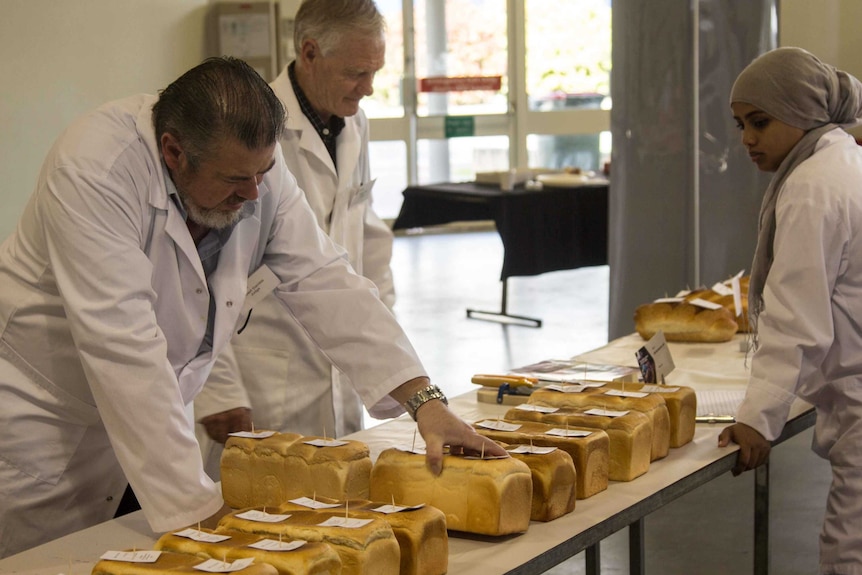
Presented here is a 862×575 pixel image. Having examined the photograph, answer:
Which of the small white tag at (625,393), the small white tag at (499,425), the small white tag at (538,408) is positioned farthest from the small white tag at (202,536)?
the small white tag at (625,393)

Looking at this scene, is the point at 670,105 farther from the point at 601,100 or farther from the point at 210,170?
the point at 601,100

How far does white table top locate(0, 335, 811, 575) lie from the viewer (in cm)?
147

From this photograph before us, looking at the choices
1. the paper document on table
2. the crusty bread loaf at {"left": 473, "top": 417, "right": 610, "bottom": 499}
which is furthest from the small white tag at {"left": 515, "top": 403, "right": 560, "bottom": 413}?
the paper document on table

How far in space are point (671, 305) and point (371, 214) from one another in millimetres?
901

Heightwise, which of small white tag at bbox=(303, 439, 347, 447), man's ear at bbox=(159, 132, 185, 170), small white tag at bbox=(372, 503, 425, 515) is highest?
man's ear at bbox=(159, 132, 185, 170)

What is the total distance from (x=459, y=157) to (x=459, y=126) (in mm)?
376

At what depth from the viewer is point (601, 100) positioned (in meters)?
11.6

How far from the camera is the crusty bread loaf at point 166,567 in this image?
119 centimetres

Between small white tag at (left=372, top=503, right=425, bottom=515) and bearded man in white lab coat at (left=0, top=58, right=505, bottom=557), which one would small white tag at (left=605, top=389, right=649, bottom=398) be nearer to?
bearded man in white lab coat at (left=0, top=58, right=505, bottom=557)

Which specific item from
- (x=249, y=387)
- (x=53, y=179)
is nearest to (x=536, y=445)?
(x=53, y=179)

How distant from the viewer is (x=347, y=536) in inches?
51.7

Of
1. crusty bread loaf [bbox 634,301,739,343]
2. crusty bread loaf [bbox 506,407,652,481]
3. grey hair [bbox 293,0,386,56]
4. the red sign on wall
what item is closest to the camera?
crusty bread loaf [bbox 506,407,652,481]

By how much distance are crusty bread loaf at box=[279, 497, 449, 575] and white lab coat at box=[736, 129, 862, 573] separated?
896mm

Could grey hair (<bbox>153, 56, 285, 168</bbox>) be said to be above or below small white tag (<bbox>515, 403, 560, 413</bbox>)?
above
